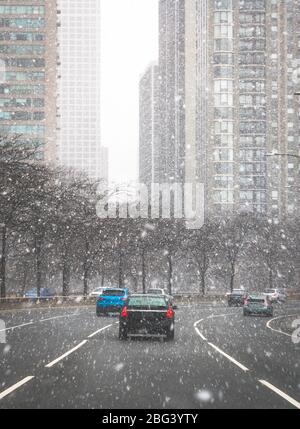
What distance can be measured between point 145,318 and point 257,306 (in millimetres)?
23788

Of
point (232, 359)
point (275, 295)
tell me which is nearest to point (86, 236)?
point (275, 295)

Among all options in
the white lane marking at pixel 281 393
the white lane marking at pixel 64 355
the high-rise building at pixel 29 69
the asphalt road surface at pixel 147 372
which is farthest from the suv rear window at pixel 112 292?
the high-rise building at pixel 29 69

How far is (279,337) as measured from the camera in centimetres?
2588

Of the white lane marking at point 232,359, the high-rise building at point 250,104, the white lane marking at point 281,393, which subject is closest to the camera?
the white lane marking at point 281,393

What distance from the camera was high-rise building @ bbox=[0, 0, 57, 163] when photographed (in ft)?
422

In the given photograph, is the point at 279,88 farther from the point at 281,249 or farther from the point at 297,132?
the point at 281,249

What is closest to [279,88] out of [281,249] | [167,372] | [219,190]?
[219,190]

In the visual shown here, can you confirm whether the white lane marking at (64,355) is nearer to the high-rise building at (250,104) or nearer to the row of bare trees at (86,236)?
the row of bare trees at (86,236)

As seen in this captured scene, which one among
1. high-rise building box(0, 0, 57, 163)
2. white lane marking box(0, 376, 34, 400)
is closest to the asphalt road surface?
white lane marking box(0, 376, 34, 400)

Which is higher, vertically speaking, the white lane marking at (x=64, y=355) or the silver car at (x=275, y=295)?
the white lane marking at (x=64, y=355)

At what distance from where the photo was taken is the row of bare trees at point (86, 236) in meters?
45.4

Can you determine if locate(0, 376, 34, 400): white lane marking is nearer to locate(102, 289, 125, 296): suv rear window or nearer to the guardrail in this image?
locate(102, 289, 125, 296): suv rear window

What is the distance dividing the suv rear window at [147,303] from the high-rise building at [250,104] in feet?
410

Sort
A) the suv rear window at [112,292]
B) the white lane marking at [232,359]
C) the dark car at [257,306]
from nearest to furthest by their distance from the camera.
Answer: the white lane marking at [232,359] → the suv rear window at [112,292] → the dark car at [257,306]
